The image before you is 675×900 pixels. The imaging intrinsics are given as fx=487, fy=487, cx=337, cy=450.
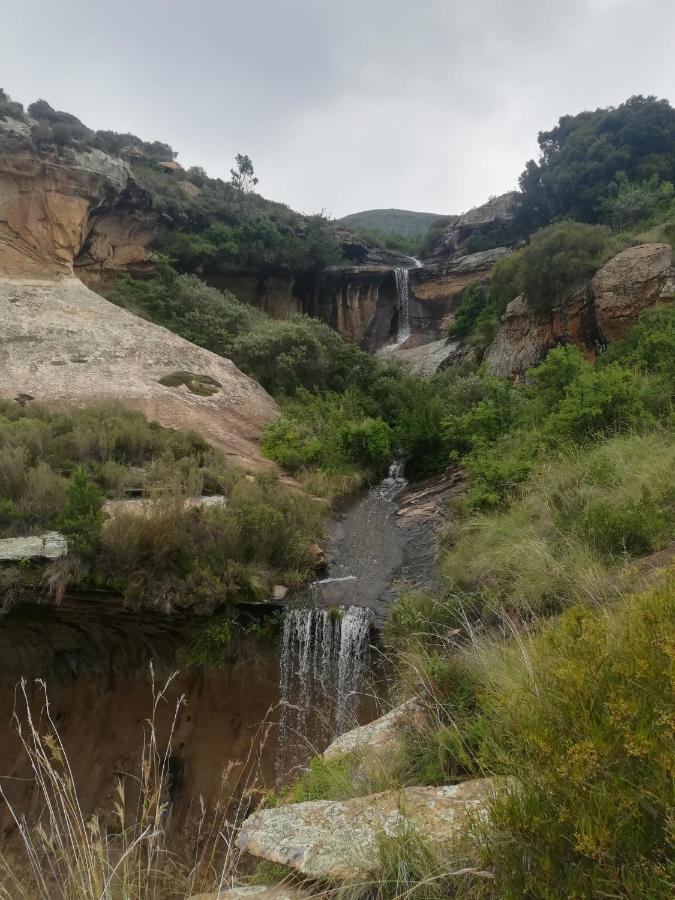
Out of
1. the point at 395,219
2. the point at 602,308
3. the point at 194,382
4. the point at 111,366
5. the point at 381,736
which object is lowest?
the point at 381,736

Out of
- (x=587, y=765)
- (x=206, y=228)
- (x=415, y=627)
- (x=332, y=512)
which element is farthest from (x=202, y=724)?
(x=206, y=228)

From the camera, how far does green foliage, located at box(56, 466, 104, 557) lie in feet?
17.9

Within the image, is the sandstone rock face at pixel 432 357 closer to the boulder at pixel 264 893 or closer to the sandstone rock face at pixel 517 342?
the sandstone rock face at pixel 517 342

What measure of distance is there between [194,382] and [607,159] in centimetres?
2571

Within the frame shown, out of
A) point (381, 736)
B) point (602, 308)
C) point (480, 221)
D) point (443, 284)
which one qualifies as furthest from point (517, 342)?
point (480, 221)

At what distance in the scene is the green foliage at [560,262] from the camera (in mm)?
13883

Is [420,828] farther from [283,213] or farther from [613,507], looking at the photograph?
[283,213]

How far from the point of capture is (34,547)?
220 inches

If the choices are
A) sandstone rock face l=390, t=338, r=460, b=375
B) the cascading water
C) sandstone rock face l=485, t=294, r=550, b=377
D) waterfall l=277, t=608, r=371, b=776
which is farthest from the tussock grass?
sandstone rock face l=390, t=338, r=460, b=375

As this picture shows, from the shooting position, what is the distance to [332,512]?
959cm

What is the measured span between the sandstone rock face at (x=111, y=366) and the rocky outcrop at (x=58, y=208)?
162 centimetres

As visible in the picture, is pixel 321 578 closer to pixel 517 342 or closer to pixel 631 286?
pixel 631 286

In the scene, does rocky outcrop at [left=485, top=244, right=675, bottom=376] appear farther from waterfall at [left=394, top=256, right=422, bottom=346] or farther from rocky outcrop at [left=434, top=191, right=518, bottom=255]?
rocky outcrop at [left=434, top=191, right=518, bottom=255]

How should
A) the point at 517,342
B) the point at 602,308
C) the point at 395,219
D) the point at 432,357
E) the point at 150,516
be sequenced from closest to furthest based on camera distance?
the point at 150,516, the point at 602,308, the point at 517,342, the point at 432,357, the point at 395,219
